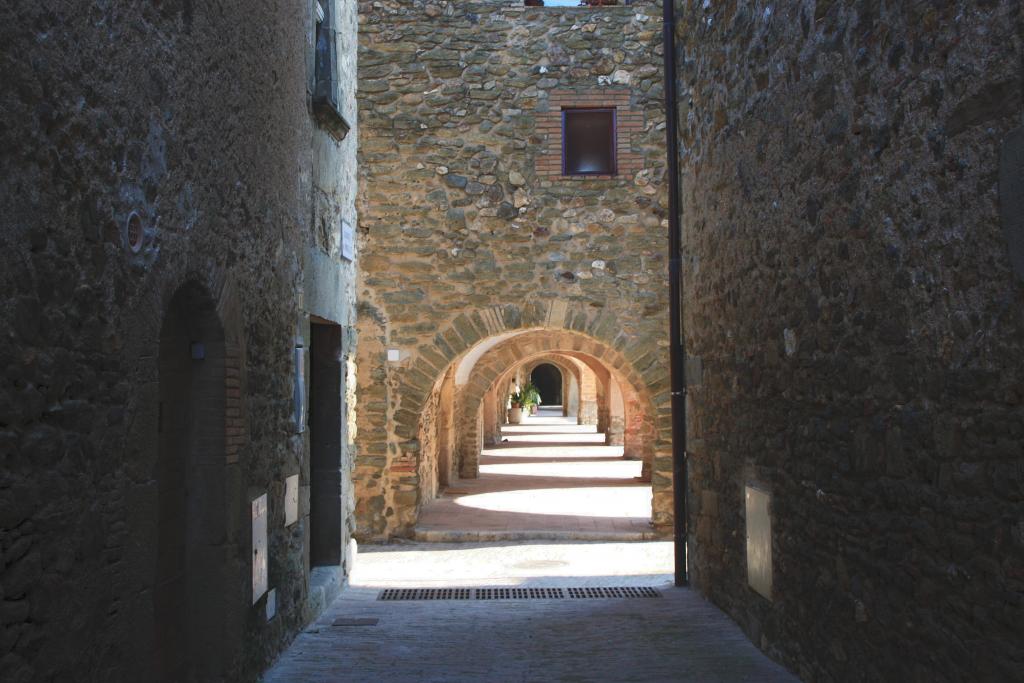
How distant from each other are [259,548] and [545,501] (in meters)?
8.68

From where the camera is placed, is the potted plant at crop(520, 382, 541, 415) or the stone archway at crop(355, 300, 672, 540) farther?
the potted plant at crop(520, 382, 541, 415)

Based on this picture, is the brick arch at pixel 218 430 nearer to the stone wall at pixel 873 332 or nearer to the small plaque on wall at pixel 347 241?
the stone wall at pixel 873 332

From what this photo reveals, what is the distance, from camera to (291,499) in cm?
528

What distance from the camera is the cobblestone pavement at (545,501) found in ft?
34.8

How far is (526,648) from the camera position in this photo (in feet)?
17.3

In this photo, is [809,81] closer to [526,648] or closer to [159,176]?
[159,176]

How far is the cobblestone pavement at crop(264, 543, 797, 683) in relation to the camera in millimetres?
4699

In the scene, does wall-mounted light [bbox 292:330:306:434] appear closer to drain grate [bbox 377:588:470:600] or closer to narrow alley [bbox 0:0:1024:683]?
narrow alley [bbox 0:0:1024:683]

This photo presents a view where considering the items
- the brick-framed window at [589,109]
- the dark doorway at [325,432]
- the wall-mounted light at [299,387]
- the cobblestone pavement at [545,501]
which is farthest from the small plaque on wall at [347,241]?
the cobblestone pavement at [545,501]

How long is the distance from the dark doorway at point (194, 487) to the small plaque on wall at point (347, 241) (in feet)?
9.48

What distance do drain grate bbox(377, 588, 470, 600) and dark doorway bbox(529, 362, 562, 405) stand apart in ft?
143

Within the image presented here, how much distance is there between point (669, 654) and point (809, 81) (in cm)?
291

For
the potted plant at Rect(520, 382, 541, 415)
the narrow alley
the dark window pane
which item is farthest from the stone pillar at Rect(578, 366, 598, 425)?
the narrow alley

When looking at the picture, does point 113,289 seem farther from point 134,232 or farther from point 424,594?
point 424,594
